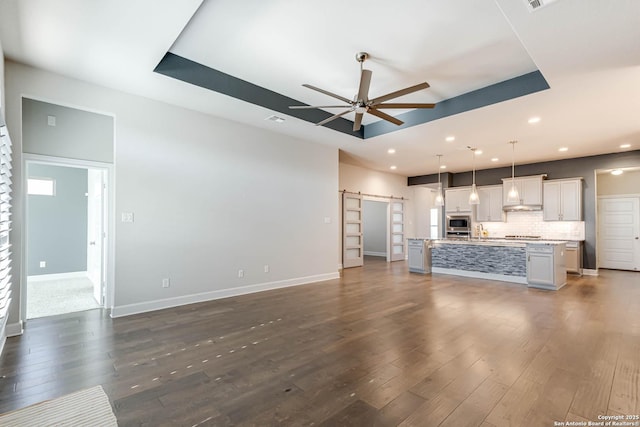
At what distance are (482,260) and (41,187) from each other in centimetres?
1005

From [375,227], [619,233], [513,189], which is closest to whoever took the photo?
[513,189]

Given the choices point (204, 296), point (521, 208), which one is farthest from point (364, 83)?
point (521, 208)

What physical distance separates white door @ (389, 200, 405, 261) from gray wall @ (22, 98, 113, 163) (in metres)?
8.24

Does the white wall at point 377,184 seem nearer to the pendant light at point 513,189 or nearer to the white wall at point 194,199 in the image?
the white wall at point 194,199

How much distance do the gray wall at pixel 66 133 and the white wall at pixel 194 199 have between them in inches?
12.2

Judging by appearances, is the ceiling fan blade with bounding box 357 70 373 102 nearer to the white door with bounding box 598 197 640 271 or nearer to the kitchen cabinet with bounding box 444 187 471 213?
the kitchen cabinet with bounding box 444 187 471 213

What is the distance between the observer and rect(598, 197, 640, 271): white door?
8102 mm

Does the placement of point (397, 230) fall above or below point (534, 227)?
below

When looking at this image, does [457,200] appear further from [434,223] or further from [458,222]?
[434,223]

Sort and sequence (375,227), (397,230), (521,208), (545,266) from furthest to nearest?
(375,227)
(397,230)
(521,208)
(545,266)

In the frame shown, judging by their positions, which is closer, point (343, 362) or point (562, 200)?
point (343, 362)

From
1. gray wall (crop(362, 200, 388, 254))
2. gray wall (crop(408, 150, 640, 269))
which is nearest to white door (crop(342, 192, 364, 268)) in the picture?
gray wall (crop(362, 200, 388, 254))

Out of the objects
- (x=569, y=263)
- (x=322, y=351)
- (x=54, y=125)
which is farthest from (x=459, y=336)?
(x=569, y=263)

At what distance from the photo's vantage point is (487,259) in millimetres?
6887
